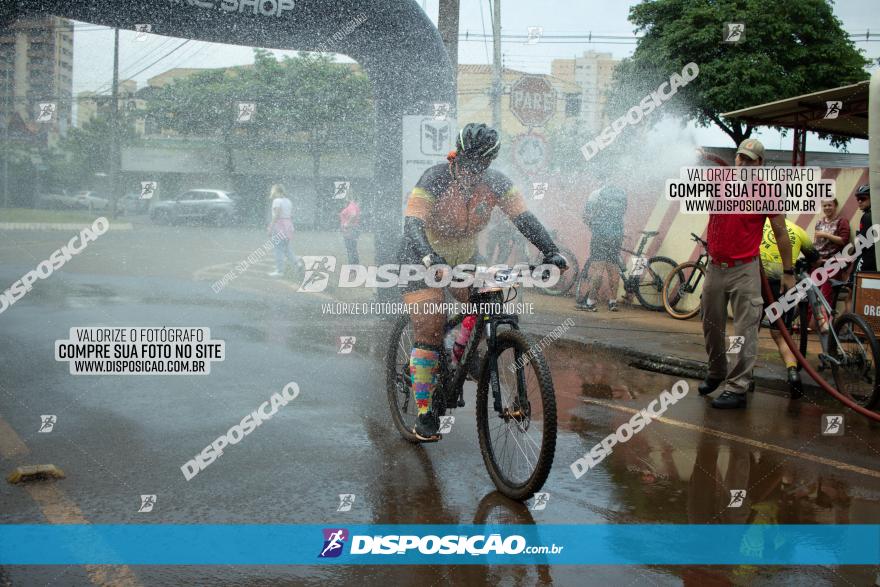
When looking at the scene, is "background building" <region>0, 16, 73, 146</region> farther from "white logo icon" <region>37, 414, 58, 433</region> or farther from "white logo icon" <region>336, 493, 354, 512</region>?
"white logo icon" <region>336, 493, 354, 512</region>

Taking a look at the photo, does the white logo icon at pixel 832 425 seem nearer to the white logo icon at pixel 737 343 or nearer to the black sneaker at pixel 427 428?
the white logo icon at pixel 737 343

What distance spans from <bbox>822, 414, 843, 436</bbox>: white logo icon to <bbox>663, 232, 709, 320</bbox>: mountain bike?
5406 millimetres

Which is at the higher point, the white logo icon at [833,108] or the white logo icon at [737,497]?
the white logo icon at [833,108]

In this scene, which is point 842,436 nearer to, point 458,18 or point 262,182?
point 458,18

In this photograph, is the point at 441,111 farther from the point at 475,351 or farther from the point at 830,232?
the point at 475,351

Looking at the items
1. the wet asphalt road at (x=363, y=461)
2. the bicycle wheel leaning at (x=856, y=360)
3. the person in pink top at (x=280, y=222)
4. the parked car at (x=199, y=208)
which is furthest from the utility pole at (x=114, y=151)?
the bicycle wheel leaning at (x=856, y=360)

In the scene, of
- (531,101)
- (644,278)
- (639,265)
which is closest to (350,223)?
(531,101)

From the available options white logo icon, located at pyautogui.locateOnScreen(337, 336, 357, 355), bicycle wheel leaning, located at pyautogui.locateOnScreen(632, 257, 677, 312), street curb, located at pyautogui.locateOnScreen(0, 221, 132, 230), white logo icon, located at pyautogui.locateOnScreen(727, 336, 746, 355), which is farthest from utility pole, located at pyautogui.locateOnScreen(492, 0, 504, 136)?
street curb, located at pyautogui.locateOnScreen(0, 221, 132, 230)

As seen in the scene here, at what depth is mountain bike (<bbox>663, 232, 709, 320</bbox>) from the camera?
40.4 ft

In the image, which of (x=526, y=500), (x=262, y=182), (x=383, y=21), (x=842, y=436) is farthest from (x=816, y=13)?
(x=526, y=500)

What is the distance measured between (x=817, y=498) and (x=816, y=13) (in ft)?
116

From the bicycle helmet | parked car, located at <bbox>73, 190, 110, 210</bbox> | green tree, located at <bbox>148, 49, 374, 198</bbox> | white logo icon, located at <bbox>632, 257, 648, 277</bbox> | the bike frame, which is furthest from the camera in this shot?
green tree, located at <bbox>148, 49, 374, 198</bbox>

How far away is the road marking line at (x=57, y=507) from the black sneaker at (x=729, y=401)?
16.0 feet

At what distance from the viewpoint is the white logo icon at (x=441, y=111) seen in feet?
35.8
